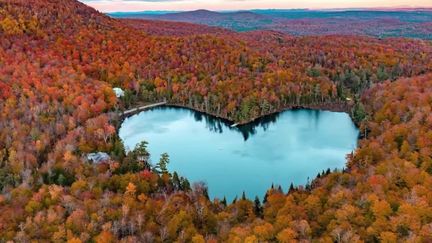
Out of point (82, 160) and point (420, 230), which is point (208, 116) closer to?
point (82, 160)

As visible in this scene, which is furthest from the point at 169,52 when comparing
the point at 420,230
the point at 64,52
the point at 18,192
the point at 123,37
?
the point at 420,230

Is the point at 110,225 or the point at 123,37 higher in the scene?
the point at 123,37

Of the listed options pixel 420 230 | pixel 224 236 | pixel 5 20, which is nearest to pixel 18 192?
pixel 224 236

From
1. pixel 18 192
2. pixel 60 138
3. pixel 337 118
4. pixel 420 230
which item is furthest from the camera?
pixel 337 118

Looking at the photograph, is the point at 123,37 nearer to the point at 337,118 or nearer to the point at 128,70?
the point at 128,70

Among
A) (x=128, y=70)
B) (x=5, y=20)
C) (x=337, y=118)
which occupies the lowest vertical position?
A: (x=337, y=118)

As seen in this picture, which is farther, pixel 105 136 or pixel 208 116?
pixel 208 116

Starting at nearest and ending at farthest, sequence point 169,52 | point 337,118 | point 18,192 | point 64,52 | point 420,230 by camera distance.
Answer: point 420,230 → point 18,192 → point 337,118 → point 64,52 → point 169,52
